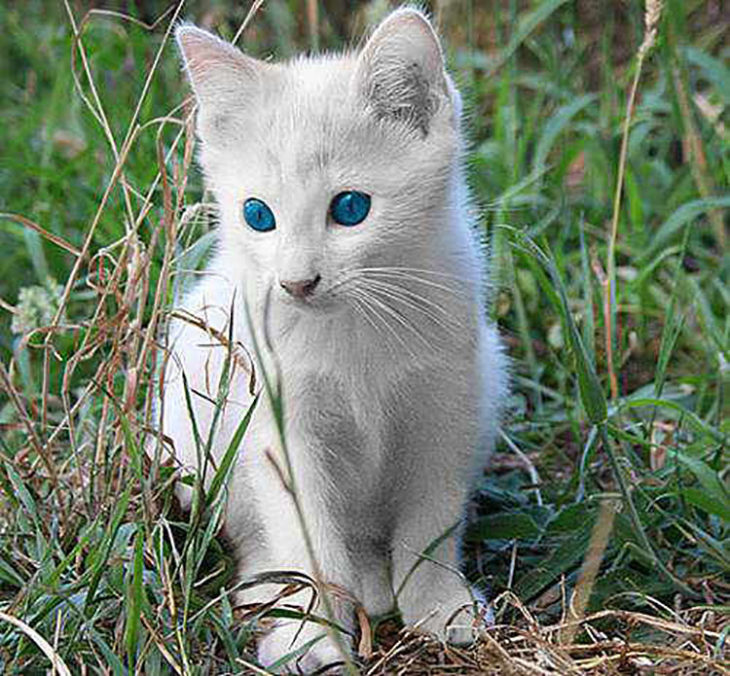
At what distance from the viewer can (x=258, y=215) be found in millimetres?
1989

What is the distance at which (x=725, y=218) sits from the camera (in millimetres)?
3715

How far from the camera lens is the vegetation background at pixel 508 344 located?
6.77 ft

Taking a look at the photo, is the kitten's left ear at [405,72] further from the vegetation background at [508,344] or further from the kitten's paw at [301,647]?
the kitten's paw at [301,647]

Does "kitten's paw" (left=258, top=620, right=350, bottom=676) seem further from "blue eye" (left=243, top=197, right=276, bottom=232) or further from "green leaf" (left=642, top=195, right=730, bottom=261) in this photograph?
"green leaf" (left=642, top=195, right=730, bottom=261)

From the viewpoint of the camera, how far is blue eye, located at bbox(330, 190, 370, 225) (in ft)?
6.38

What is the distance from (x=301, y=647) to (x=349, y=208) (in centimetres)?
69

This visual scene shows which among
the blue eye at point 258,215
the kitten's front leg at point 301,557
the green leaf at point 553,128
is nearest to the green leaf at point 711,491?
the kitten's front leg at point 301,557

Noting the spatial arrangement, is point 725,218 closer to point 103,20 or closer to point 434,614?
point 434,614


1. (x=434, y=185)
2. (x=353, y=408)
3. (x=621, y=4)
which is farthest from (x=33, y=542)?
(x=621, y=4)

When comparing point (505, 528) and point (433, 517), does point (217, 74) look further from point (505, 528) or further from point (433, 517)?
point (505, 528)

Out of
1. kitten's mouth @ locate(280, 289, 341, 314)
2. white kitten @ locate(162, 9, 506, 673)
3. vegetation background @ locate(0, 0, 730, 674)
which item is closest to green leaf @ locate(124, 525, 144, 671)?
vegetation background @ locate(0, 0, 730, 674)

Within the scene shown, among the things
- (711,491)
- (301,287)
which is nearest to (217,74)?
(301,287)

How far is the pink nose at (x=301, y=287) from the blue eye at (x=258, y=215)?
133mm

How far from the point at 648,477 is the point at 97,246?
5.33 ft
